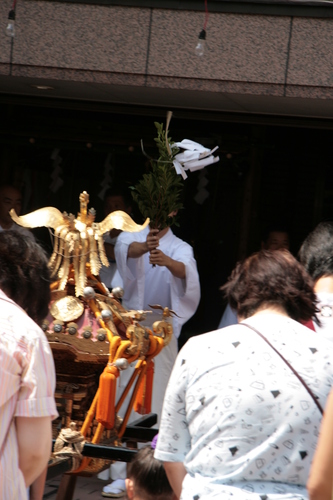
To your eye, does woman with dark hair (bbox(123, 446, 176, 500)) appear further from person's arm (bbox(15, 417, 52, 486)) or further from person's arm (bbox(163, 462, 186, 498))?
person's arm (bbox(15, 417, 52, 486))

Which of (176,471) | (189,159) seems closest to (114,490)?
(189,159)

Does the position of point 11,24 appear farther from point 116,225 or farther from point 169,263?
point 116,225

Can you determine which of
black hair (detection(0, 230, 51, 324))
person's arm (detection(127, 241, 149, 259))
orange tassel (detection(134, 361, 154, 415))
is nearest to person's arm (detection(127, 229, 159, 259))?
person's arm (detection(127, 241, 149, 259))

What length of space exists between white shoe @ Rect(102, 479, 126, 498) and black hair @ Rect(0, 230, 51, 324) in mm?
2901

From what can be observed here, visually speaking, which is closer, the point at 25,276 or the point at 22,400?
the point at 22,400

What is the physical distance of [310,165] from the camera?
7020 millimetres

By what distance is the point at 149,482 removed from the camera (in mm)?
2689

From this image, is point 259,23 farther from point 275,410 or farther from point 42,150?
point 275,410

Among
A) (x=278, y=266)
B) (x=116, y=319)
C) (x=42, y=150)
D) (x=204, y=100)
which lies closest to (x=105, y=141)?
(x=42, y=150)

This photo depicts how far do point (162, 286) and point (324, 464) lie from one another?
12.7 feet

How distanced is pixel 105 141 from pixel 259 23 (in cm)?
204

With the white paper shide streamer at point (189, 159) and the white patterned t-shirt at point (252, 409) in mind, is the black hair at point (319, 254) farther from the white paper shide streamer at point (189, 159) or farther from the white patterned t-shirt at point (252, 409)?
the white patterned t-shirt at point (252, 409)

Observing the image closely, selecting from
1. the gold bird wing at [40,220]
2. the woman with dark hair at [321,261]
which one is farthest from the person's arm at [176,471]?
the gold bird wing at [40,220]

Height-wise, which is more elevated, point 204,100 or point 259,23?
point 259,23
